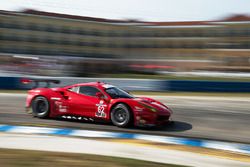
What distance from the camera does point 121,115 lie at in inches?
367

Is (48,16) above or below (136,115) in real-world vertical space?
above

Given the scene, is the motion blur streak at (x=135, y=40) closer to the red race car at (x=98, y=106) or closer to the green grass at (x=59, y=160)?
the red race car at (x=98, y=106)

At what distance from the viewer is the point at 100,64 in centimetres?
4184

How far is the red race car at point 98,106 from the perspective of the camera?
9141mm

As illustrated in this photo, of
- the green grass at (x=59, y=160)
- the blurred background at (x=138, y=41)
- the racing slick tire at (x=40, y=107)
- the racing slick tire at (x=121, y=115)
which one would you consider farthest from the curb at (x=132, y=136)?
the blurred background at (x=138, y=41)

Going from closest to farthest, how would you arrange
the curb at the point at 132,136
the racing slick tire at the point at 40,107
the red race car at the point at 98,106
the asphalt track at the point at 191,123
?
the curb at the point at 132,136 → the asphalt track at the point at 191,123 → the red race car at the point at 98,106 → the racing slick tire at the point at 40,107

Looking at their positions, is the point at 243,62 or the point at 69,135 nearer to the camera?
the point at 69,135

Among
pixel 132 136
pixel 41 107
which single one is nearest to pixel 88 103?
pixel 41 107

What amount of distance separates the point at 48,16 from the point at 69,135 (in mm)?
52637

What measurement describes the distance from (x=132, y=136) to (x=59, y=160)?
9.11 ft

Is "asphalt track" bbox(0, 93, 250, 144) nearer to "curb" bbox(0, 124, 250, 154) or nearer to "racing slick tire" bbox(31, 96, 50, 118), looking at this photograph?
"racing slick tire" bbox(31, 96, 50, 118)

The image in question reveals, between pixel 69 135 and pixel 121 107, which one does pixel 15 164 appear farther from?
pixel 121 107

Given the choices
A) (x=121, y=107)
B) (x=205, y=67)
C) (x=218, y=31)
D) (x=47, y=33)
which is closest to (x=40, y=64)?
(x=121, y=107)

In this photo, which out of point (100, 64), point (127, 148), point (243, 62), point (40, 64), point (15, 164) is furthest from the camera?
point (243, 62)
